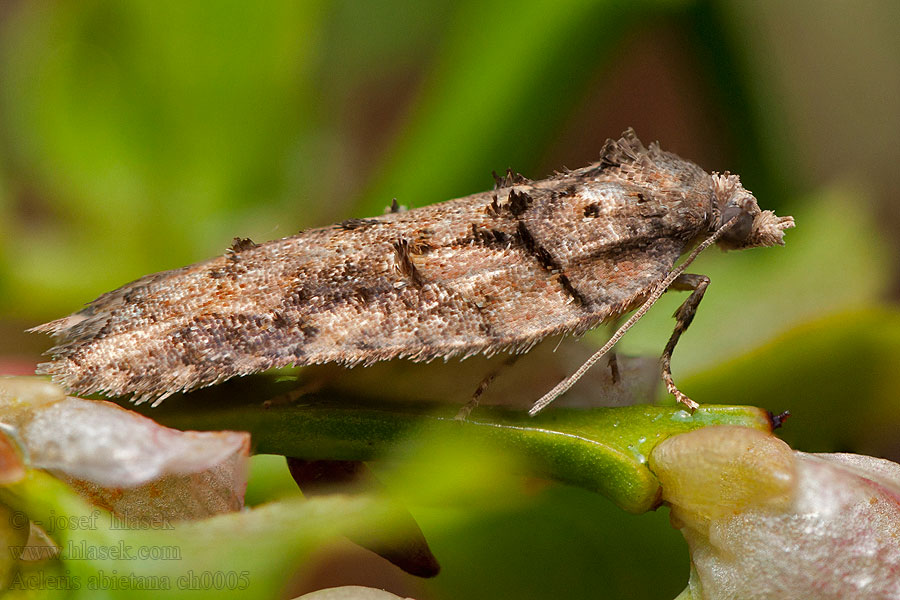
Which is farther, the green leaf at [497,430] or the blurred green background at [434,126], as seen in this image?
the blurred green background at [434,126]

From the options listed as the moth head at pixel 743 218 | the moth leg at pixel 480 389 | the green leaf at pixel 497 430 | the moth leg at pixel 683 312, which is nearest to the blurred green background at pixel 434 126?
the moth leg at pixel 683 312

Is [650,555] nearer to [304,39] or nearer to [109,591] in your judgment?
[109,591]

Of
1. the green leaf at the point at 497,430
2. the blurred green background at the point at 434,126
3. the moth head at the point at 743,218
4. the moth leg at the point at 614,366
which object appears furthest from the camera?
the blurred green background at the point at 434,126

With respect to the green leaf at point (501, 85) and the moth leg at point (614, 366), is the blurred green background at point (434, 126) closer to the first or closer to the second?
the green leaf at point (501, 85)

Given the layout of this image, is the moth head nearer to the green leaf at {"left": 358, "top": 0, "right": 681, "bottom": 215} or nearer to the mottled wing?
the mottled wing

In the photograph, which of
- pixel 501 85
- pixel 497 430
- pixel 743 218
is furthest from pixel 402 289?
pixel 501 85

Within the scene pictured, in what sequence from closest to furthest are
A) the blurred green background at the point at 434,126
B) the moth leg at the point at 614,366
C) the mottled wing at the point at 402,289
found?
the mottled wing at the point at 402,289 → the moth leg at the point at 614,366 → the blurred green background at the point at 434,126

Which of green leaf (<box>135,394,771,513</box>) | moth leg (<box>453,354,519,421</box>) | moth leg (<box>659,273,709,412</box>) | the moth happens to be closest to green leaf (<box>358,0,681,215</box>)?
the moth
